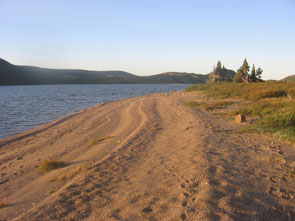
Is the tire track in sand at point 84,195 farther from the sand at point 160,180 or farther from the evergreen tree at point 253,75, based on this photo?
the evergreen tree at point 253,75

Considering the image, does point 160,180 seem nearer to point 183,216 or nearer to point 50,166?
point 183,216

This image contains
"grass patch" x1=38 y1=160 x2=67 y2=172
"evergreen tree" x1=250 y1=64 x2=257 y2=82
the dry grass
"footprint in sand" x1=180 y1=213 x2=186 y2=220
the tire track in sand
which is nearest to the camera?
"footprint in sand" x1=180 y1=213 x2=186 y2=220

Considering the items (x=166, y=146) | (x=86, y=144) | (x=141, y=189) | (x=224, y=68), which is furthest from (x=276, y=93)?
(x=224, y=68)

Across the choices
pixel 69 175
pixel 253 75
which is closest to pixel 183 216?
pixel 69 175

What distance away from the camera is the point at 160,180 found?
19.0ft

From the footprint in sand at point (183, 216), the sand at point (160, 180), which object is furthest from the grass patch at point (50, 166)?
the footprint in sand at point (183, 216)

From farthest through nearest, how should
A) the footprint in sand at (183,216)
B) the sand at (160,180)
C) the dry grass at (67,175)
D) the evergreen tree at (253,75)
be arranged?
the evergreen tree at (253,75) < the dry grass at (67,175) < the sand at (160,180) < the footprint in sand at (183,216)

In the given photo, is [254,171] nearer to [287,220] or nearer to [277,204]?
[277,204]

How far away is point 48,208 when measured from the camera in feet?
15.9

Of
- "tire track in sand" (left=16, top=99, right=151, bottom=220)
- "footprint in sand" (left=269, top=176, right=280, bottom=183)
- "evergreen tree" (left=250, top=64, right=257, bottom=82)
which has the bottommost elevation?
"tire track in sand" (left=16, top=99, right=151, bottom=220)

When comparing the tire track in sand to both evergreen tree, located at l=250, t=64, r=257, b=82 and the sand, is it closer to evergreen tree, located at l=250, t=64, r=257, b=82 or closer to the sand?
the sand

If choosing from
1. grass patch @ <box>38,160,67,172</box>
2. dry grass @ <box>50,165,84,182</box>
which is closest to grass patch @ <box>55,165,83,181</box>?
dry grass @ <box>50,165,84,182</box>

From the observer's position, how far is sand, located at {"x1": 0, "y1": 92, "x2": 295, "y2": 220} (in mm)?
4398

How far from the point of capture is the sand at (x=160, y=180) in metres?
4.40
